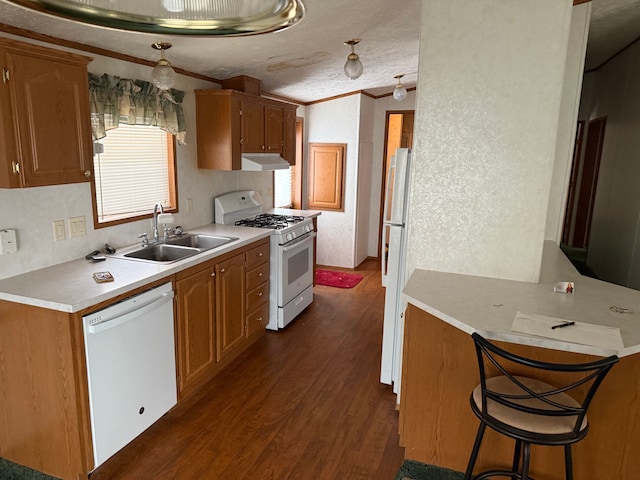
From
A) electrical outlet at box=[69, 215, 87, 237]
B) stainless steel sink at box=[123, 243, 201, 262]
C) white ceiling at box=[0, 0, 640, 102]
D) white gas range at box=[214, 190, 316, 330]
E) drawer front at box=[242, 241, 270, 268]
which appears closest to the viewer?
white ceiling at box=[0, 0, 640, 102]

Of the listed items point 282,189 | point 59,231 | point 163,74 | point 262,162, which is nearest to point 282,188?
point 282,189

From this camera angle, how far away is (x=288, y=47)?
3221 mm

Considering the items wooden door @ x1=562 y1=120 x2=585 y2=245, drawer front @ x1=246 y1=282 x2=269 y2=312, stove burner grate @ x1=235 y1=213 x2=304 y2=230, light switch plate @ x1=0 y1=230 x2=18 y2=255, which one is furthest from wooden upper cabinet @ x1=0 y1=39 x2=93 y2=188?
wooden door @ x1=562 y1=120 x2=585 y2=245

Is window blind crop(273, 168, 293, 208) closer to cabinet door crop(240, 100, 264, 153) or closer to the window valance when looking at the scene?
cabinet door crop(240, 100, 264, 153)

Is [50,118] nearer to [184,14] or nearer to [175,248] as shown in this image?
[175,248]

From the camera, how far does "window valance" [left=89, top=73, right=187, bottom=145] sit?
2715 mm

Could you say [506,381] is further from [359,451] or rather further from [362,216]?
[362,216]

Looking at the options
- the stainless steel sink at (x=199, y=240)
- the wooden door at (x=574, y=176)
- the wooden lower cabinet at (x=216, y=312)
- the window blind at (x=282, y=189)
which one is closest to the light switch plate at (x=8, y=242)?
the wooden lower cabinet at (x=216, y=312)

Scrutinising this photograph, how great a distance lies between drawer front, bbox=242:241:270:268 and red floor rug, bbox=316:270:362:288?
1781mm

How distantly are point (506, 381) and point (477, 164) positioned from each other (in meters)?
1.06

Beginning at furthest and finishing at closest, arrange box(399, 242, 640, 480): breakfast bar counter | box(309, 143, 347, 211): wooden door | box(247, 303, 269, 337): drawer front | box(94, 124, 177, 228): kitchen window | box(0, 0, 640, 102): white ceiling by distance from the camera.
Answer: box(309, 143, 347, 211): wooden door < box(247, 303, 269, 337): drawer front < box(94, 124, 177, 228): kitchen window < box(0, 0, 640, 102): white ceiling < box(399, 242, 640, 480): breakfast bar counter

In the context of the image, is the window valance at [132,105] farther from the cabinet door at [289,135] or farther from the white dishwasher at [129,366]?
the cabinet door at [289,135]

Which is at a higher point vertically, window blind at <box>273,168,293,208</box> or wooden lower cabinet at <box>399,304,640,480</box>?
window blind at <box>273,168,293,208</box>

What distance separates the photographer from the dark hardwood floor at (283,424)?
228 cm
